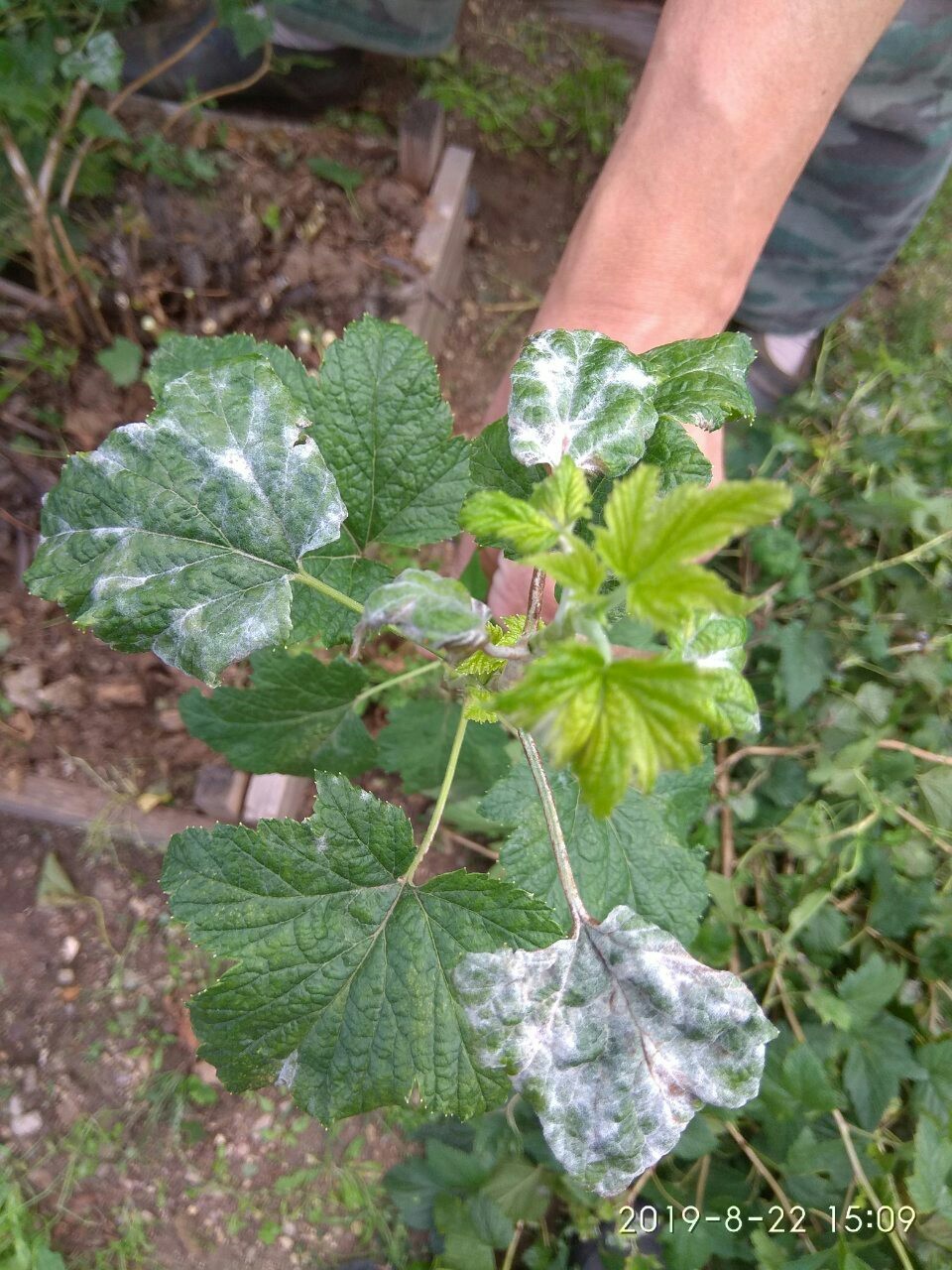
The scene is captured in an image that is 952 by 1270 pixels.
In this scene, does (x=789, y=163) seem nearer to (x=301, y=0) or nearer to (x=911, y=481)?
(x=911, y=481)

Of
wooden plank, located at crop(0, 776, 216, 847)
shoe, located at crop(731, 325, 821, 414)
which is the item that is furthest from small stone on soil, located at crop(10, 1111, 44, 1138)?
shoe, located at crop(731, 325, 821, 414)

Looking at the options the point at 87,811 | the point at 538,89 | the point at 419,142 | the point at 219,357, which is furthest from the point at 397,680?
the point at 538,89

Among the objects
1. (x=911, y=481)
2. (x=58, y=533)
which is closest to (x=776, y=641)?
(x=911, y=481)

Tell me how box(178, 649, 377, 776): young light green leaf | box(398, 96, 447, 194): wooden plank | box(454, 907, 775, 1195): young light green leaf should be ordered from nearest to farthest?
box(454, 907, 775, 1195): young light green leaf
box(178, 649, 377, 776): young light green leaf
box(398, 96, 447, 194): wooden plank

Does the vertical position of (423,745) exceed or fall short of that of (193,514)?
it falls short

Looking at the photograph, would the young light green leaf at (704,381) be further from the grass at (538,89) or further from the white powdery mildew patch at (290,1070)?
the grass at (538,89)

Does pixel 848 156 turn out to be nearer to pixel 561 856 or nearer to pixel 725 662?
pixel 725 662

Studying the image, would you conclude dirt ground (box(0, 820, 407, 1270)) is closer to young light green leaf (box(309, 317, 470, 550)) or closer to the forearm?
young light green leaf (box(309, 317, 470, 550))
